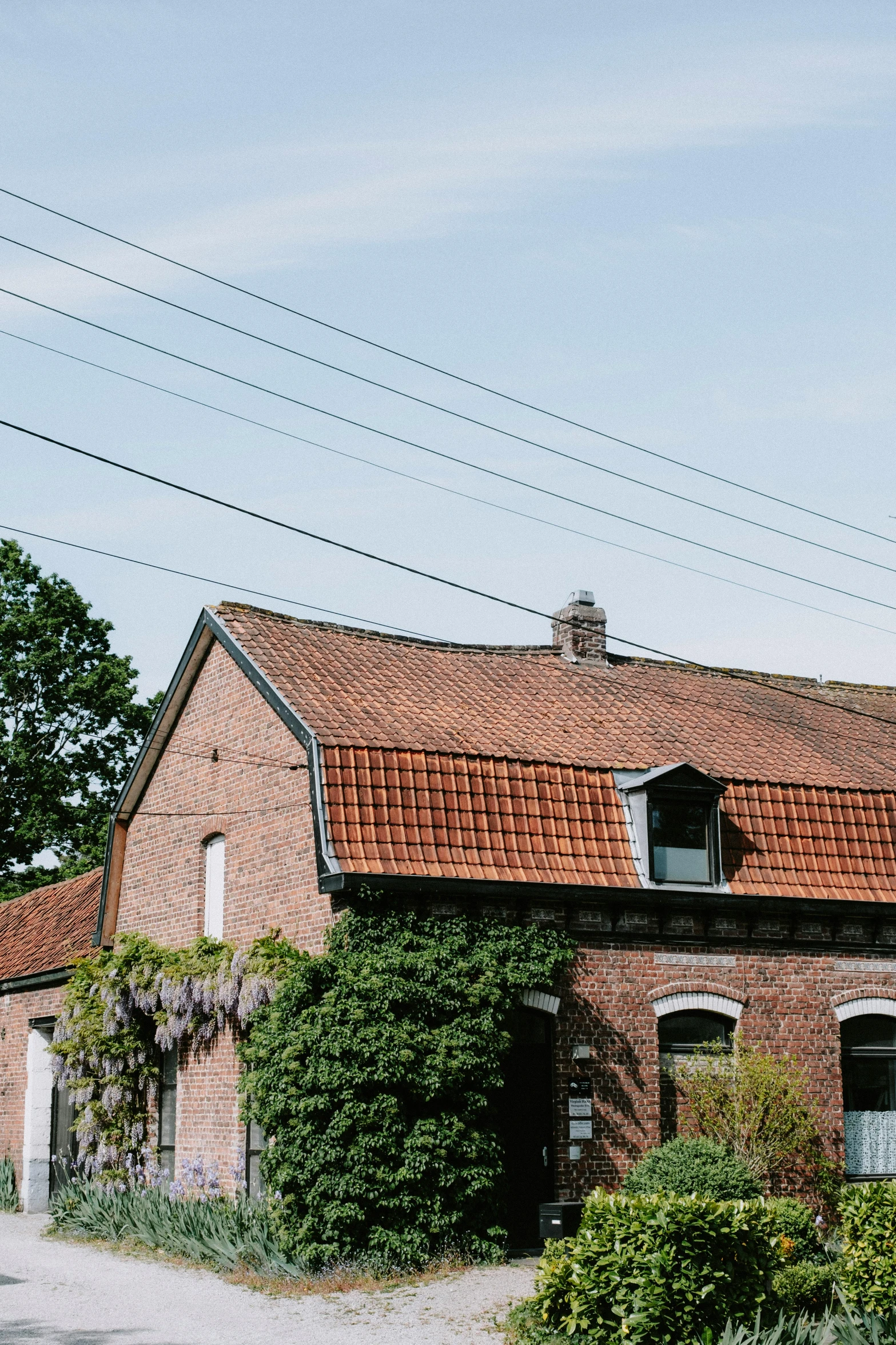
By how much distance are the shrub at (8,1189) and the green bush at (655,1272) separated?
14.9 meters

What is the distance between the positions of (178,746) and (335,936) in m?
6.53

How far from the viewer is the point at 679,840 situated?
18.5m

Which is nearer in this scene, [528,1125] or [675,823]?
[528,1125]

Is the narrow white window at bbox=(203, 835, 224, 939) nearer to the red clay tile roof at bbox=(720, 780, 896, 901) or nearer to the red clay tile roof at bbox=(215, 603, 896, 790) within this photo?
the red clay tile roof at bbox=(215, 603, 896, 790)

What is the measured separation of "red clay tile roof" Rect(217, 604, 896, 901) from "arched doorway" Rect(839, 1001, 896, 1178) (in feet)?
5.79

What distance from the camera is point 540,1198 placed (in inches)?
669

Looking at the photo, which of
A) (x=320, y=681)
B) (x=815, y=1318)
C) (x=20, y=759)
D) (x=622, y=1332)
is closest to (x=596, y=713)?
(x=320, y=681)

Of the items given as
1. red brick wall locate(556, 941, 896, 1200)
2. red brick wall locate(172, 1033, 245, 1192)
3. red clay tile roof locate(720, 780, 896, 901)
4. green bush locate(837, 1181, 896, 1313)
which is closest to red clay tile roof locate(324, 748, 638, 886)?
red brick wall locate(556, 941, 896, 1200)

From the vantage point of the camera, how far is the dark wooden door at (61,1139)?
22906 mm

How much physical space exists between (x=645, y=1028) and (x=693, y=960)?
43.6 inches

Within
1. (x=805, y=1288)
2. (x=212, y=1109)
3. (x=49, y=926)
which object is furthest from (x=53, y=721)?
(x=805, y=1288)

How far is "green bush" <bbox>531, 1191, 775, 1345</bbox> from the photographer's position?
32.9ft

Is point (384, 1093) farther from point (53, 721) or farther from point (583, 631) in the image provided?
point (53, 721)

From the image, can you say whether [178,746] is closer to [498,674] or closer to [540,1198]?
[498,674]
